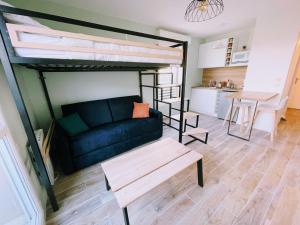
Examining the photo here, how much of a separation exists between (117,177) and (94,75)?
6.88ft

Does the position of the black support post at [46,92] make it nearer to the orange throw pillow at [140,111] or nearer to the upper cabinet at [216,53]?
the orange throw pillow at [140,111]

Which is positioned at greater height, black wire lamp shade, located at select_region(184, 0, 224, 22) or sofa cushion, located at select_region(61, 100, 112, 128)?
black wire lamp shade, located at select_region(184, 0, 224, 22)

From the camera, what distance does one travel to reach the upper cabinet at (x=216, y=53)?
3574mm

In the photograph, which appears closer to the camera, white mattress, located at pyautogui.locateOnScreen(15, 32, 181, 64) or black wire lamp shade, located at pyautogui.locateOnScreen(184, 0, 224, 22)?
white mattress, located at pyautogui.locateOnScreen(15, 32, 181, 64)

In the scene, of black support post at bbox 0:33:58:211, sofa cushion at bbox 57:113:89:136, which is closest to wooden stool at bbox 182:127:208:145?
sofa cushion at bbox 57:113:89:136

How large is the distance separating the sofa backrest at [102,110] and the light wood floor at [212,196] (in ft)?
2.80

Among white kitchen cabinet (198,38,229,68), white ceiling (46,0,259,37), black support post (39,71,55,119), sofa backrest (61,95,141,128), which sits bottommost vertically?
sofa backrest (61,95,141,128)

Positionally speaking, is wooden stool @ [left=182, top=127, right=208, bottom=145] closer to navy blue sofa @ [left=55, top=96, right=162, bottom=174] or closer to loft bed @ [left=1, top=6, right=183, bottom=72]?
navy blue sofa @ [left=55, top=96, right=162, bottom=174]

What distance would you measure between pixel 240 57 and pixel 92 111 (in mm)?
3811

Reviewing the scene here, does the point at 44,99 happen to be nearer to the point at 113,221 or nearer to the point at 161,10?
the point at 113,221

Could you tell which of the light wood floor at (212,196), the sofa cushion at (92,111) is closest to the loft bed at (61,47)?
the sofa cushion at (92,111)

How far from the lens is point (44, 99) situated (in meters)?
2.23

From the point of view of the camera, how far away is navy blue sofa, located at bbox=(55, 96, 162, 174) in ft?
6.00

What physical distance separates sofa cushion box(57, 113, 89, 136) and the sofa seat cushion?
13cm
